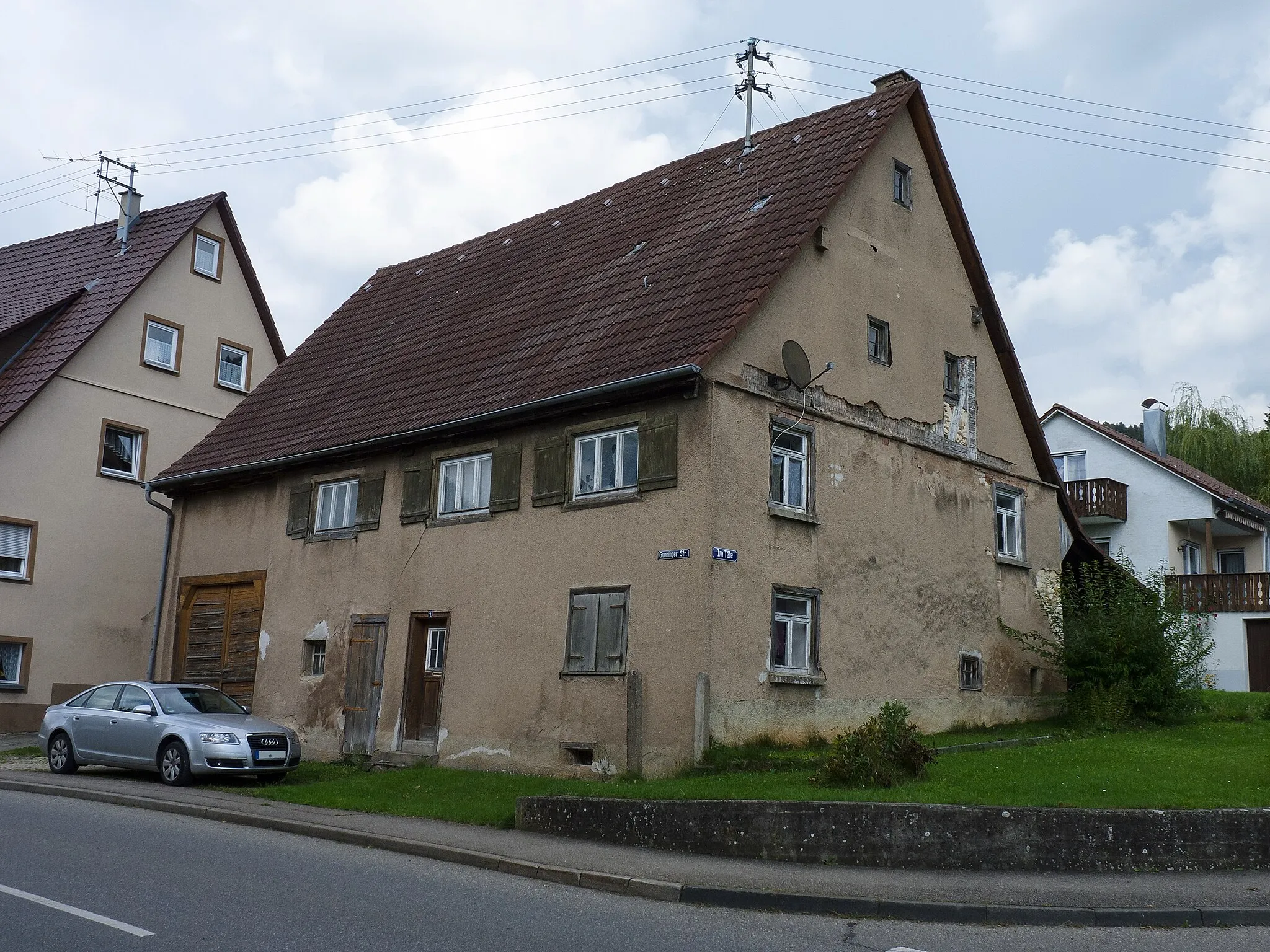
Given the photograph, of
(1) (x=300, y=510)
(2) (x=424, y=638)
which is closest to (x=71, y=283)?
Answer: (1) (x=300, y=510)

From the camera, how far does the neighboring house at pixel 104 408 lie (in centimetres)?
2589

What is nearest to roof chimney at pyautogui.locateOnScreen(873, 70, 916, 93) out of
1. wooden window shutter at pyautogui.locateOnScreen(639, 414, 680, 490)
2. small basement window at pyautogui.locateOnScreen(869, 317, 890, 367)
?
small basement window at pyautogui.locateOnScreen(869, 317, 890, 367)

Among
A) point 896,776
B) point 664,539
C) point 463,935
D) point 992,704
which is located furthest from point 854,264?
point 463,935

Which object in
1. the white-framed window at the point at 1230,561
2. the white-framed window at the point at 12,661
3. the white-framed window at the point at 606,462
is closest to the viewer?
the white-framed window at the point at 606,462

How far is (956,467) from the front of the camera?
66.1ft

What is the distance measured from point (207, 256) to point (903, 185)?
60.9 feet

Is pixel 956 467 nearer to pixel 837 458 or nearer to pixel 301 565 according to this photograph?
pixel 837 458

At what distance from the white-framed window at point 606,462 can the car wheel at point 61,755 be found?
842 cm

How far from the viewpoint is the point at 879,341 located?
19.2m

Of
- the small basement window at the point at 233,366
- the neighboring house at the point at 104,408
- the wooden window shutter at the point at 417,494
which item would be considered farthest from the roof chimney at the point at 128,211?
the wooden window shutter at the point at 417,494

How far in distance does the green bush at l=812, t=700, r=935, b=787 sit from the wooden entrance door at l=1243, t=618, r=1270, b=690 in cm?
2944

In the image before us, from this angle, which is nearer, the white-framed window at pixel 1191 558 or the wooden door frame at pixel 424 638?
the wooden door frame at pixel 424 638

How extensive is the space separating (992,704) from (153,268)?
2112cm

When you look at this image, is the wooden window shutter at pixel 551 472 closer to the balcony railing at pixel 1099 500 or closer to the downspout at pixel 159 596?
the downspout at pixel 159 596
